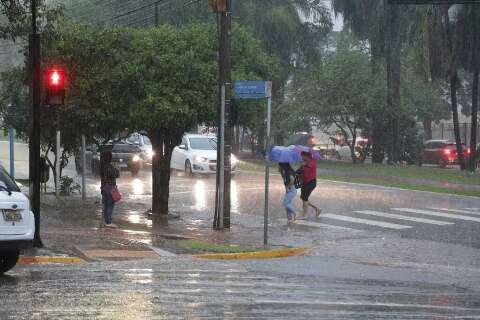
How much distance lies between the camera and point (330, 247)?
17.6 m

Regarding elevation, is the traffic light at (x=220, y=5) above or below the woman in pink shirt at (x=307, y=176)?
above

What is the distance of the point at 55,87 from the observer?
15531mm

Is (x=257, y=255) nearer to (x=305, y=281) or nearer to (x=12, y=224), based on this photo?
(x=305, y=281)

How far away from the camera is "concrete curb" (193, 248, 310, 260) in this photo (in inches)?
595

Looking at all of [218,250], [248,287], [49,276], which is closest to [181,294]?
[248,287]

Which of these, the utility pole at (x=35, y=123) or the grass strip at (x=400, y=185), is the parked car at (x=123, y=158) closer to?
the grass strip at (x=400, y=185)

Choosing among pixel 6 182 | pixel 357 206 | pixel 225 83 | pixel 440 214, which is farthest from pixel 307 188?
pixel 6 182

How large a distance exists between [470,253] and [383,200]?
9.86m

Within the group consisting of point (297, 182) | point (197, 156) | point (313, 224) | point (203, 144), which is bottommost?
point (313, 224)

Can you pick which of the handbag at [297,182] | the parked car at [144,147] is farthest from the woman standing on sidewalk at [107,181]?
the parked car at [144,147]

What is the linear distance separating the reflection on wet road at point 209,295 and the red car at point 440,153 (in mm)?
39776

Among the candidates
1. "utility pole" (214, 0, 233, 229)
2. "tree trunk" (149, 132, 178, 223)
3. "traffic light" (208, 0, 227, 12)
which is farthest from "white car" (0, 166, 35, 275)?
"tree trunk" (149, 132, 178, 223)

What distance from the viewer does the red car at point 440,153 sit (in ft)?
170

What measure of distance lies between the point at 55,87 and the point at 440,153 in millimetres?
39701
